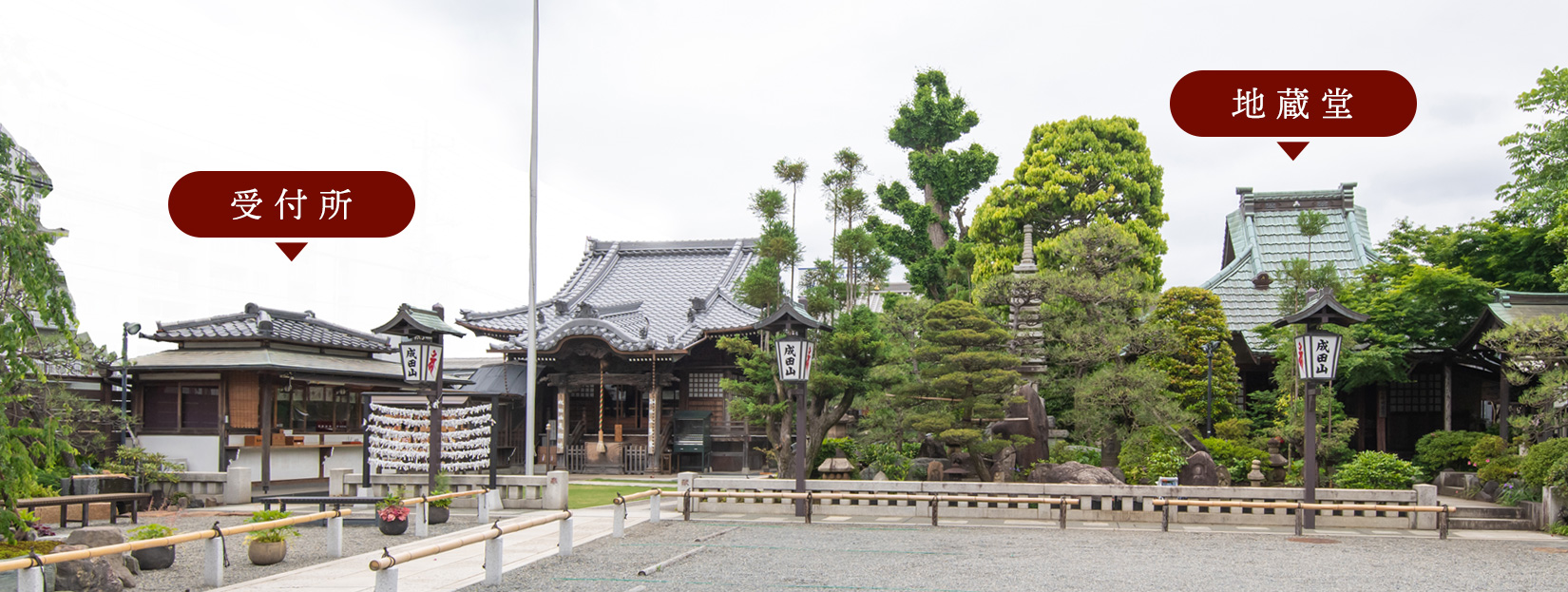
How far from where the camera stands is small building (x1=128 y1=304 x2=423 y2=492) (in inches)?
840

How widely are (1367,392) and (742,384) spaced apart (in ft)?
53.0

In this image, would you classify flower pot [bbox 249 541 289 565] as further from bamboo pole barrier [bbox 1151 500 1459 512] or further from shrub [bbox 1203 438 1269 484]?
shrub [bbox 1203 438 1269 484]

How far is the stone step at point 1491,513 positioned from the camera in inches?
624

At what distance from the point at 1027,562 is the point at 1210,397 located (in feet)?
38.3

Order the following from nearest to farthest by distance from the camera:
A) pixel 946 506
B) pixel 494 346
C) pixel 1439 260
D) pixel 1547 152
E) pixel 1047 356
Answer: pixel 946 506, pixel 1047 356, pixel 1547 152, pixel 1439 260, pixel 494 346

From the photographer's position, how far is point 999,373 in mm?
18172

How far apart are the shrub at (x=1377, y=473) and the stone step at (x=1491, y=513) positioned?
1299 millimetres

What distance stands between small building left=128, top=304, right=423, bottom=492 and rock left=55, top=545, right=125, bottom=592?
11.6 m

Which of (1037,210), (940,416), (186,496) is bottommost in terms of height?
(186,496)

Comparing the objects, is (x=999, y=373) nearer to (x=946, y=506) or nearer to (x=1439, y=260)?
(x=946, y=506)

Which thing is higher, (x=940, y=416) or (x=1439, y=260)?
(x=1439, y=260)

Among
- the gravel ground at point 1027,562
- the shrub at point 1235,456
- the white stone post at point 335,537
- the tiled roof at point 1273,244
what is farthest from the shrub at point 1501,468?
the white stone post at point 335,537

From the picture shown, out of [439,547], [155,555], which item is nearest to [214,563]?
[155,555]

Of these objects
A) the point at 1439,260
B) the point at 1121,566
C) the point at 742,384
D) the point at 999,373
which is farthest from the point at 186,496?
the point at 1439,260
